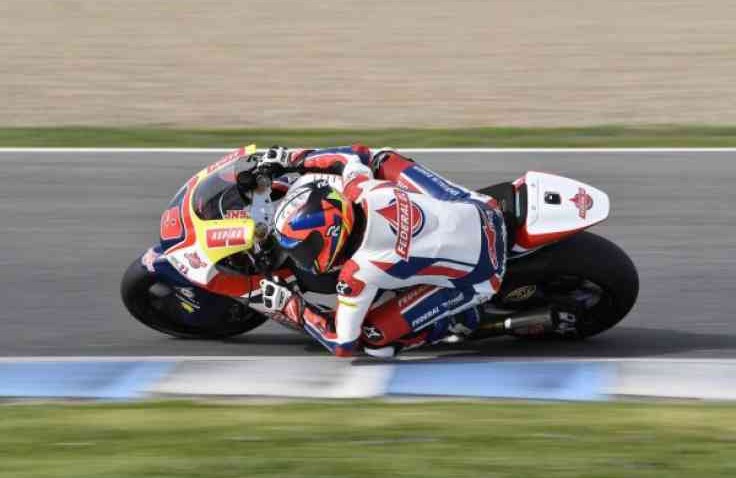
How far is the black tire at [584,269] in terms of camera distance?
24.9 ft

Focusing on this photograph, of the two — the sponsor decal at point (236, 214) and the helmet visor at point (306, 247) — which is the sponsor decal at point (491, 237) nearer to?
the helmet visor at point (306, 247)

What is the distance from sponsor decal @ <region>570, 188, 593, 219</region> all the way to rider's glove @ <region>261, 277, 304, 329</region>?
161cm

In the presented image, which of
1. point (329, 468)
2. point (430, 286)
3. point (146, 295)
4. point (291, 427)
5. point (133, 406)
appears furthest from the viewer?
point (146, 295)

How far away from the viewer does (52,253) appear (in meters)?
9.62

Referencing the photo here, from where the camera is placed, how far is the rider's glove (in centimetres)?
744

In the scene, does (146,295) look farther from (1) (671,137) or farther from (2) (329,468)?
(1) (671,137)

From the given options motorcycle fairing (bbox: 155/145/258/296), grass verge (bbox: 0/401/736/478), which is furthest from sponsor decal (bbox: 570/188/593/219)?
motorcycle fairing (bbox: 155/145/258/296)

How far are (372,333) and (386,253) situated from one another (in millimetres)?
550

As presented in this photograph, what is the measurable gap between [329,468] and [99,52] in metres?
10.8

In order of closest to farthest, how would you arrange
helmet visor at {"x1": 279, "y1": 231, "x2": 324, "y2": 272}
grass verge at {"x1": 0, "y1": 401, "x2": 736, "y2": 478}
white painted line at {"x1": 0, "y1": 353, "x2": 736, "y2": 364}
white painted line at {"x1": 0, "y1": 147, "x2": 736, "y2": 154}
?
grass verge at {"x1": 0, "y1": 401, "x2": 736, "y2": 478} → helmet visor at {"x1": 279, "y1": 231, "x2": 324, "y2": 272} → white painted line at {"x1": 0, "y1": 353, "x2": 736, "y2": 364} → white painted line at {"x1": 0, "y1": 147, "x2": 736, "y2": 154}

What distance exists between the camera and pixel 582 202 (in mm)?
7613

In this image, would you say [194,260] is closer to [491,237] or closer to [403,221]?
[403,221]

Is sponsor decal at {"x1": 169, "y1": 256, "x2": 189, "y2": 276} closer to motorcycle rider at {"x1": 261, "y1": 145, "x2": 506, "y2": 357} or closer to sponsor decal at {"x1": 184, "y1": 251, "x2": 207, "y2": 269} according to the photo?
sponsor decal at {"x1": 184, "y1": 251, "x2": 207, "y2": 269}

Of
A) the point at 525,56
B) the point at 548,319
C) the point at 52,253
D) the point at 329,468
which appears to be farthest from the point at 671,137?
the point at 329,468
